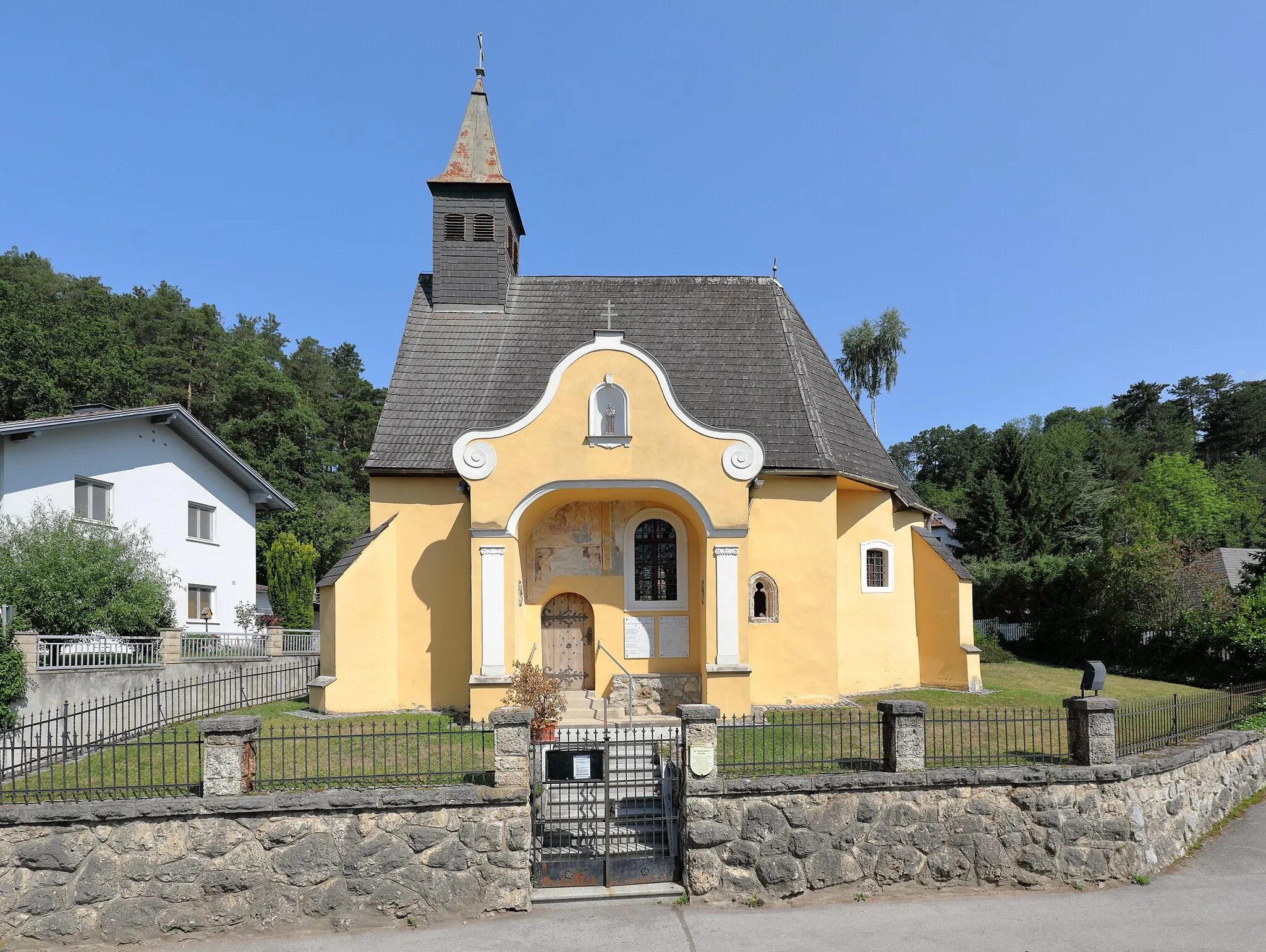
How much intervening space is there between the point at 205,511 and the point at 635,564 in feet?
55.7

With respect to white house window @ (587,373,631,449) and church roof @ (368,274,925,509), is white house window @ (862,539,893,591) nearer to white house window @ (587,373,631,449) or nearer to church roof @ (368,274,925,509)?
church roof @ (368,274,925,509)

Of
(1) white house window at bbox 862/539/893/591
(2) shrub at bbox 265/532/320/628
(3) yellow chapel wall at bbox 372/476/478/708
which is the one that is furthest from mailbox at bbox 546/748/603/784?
(2) shrub at bbox 265/532/320/628

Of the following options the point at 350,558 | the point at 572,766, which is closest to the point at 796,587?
the point at 572,766

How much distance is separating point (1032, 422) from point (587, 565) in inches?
3141

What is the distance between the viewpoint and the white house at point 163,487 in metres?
21.0

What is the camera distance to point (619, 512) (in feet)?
58.3

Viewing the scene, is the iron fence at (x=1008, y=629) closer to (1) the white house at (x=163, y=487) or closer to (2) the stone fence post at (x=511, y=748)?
(1) the white house at (x=163, y=487)

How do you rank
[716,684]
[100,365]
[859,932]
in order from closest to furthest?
[859,932] < [716,684] < [100,365]

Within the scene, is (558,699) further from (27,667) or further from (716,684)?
(27,667)

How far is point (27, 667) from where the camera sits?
15727 millimetres

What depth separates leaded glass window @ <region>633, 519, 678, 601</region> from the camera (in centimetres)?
1783

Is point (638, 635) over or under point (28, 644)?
under

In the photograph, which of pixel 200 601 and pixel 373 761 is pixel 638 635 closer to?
pixel 373 761

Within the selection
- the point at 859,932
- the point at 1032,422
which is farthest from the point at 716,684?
the point at 1032,422
